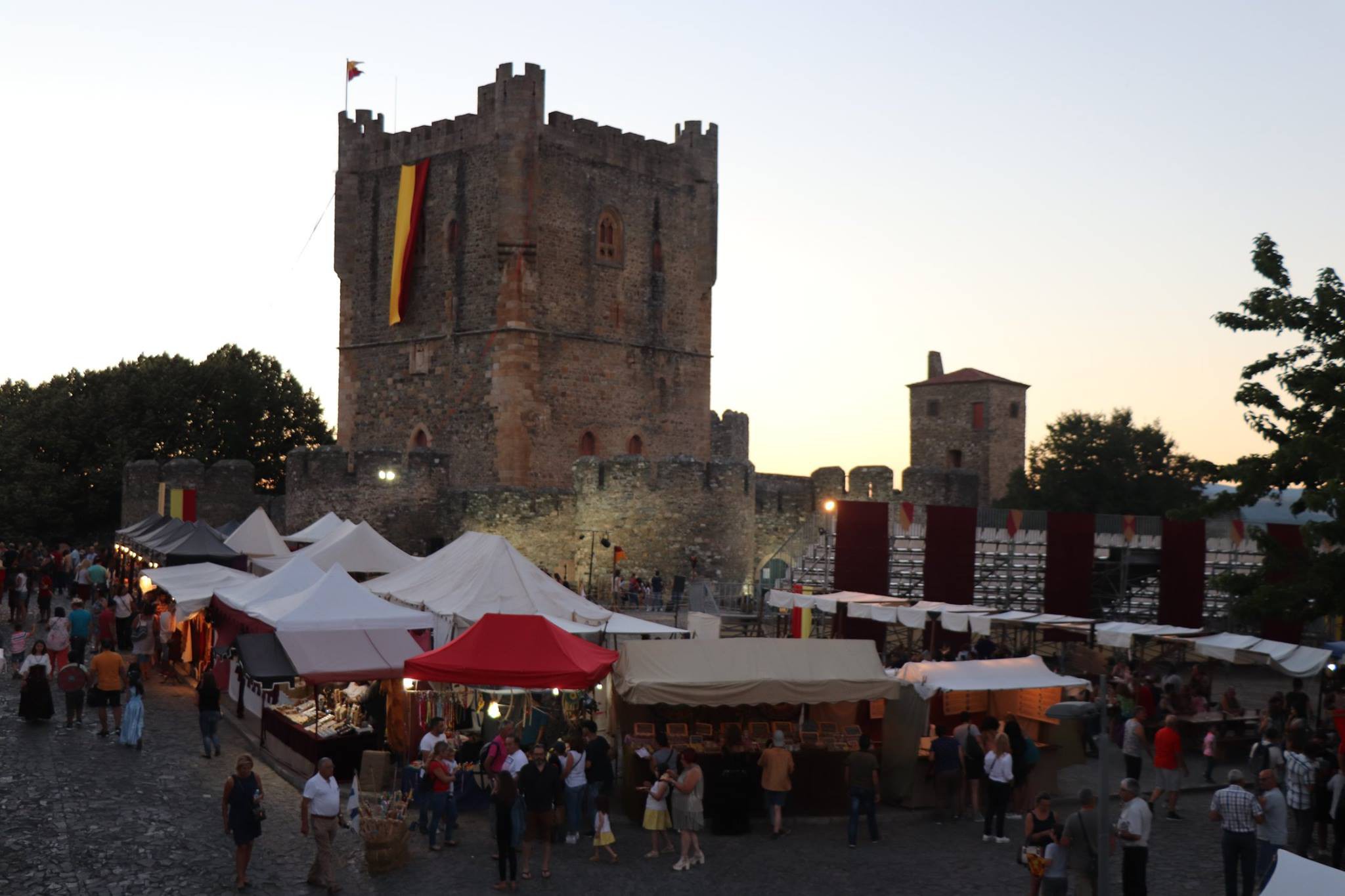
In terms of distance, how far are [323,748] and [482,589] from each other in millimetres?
3974

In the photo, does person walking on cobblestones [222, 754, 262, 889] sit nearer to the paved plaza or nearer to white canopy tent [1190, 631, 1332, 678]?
the paved plaza

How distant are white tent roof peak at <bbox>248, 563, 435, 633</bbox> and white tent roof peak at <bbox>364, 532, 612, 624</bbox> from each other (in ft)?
2.95

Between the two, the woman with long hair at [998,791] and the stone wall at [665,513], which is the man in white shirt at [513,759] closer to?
the woman with long hair at [998,791]

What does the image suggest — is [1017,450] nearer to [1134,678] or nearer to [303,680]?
[1134,678]

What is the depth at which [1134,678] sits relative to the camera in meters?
19.8

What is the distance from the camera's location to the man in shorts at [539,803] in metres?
12.7

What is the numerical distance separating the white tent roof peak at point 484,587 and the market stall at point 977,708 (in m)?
4.68

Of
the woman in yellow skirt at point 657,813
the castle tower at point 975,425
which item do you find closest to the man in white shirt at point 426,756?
the woman in yellow skirt at point 657,813

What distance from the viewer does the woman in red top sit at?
43.8 ft

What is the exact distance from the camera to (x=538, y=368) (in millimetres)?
38000

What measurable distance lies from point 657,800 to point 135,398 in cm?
4295

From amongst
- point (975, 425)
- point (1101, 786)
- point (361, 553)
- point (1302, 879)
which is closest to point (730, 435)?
point (975, 425)

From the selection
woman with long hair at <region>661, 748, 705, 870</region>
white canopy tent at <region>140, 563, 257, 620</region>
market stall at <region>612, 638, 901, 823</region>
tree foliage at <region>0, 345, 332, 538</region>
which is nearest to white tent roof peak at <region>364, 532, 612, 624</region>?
white canopy tent at <region>140, 563, 257, 620</region>

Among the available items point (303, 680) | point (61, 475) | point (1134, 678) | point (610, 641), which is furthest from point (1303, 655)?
point (61, 475)
